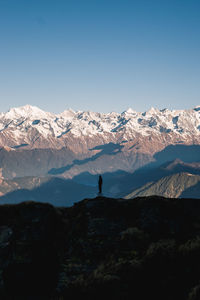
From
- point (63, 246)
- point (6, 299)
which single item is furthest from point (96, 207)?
point (6, 299)

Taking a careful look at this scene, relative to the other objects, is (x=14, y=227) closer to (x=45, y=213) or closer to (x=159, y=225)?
(x=45, y=213)

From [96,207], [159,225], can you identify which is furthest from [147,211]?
[96,207]

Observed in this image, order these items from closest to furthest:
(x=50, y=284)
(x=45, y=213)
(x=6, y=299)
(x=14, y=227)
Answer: (x=6, y=299)
(x=50, y=284)
(x=14, y=227)
(x=45, y=213)

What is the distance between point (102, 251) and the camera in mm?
25375

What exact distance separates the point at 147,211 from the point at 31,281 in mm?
13658

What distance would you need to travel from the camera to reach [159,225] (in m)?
28.5

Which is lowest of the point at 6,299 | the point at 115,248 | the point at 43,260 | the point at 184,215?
the point at 6,299

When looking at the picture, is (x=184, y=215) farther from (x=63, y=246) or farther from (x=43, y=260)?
(x=43, y=260)

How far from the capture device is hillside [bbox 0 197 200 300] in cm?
1976

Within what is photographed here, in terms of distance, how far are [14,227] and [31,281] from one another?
722 cm

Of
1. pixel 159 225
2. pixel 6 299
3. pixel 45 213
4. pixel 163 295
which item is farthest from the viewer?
pixel 45 213

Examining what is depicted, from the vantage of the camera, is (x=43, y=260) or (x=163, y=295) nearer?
(x=163, y=295)

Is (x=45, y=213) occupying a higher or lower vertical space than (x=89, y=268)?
higher

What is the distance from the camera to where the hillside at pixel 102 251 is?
19759 millimetres
